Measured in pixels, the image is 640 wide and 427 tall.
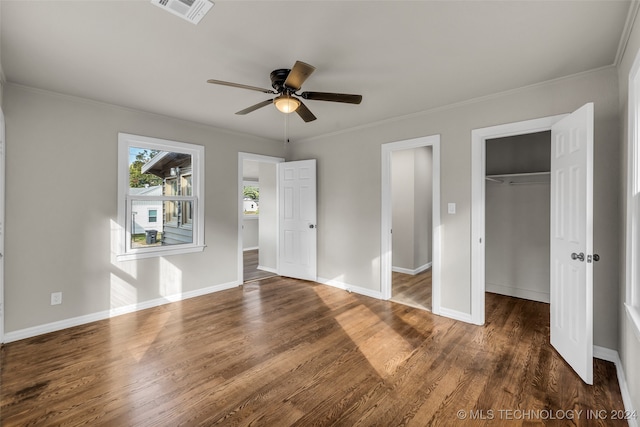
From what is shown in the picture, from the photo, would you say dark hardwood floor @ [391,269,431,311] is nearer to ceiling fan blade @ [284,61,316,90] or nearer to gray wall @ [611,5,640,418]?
gray wall @ [611,5,640,418]

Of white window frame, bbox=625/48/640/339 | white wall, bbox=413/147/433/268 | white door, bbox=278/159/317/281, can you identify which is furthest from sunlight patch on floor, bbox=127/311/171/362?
white wall, bbox=413/147/433/268

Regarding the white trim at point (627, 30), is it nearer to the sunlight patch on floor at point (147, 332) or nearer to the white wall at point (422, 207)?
the white wall at point (422, 207)

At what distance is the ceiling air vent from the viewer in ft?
5.65

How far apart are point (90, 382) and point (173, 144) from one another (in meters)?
2.83

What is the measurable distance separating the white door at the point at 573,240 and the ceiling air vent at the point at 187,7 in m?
2.69

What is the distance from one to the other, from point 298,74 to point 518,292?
13.4 feet

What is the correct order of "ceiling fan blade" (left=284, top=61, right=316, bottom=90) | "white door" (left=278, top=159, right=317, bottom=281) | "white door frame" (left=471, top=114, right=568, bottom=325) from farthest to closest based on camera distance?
"white door" (left=278, top=159, right=317, bottom=281), "white door frame" (left=471, top=114, right=568, bottom=325), "ceiling fan blade" (left=284, top=61, right=316, bottom=90)

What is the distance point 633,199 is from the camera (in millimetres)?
1822

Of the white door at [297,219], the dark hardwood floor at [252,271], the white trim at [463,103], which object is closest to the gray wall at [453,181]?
the white trim at [463,103]

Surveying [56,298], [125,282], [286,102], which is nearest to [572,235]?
[286,102]

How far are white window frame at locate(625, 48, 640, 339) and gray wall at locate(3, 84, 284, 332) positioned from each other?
14.6 feet

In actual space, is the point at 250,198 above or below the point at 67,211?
above

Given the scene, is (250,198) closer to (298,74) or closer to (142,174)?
(142,174)

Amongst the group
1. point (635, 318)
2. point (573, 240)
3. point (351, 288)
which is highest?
point (573, 240)
